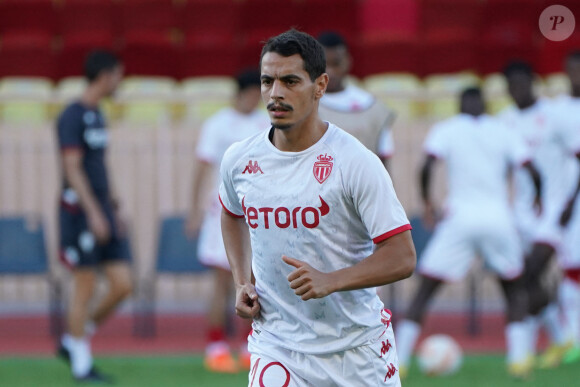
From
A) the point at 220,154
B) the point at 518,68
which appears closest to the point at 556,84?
the point at 518,68

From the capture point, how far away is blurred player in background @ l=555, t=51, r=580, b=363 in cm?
939

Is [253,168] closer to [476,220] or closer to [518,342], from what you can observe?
[476,220]

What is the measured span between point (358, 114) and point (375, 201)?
2.99 meters

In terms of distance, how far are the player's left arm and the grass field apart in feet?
14.6

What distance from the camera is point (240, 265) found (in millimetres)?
4480

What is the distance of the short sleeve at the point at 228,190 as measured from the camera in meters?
4.33

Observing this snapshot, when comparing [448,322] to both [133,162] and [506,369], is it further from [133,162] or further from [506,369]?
[133,162]

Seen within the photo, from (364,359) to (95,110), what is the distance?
4990 millimetres

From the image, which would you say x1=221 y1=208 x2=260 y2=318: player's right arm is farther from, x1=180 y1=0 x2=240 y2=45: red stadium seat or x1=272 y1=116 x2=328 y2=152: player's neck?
x1=180 y1=0 x2=240 y2=45: red stadium seat

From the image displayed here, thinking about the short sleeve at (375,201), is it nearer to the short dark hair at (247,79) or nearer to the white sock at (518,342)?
the white sock at (518,342)

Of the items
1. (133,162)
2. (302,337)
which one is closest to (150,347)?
(133,162)

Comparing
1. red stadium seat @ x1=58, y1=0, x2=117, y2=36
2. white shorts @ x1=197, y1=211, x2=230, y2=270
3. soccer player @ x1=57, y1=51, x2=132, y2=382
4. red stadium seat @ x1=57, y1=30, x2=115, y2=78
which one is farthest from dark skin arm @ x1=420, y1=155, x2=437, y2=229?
red stadium seat @ x1=58, y1=0, x2=117, y2=36

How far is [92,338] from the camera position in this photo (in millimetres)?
10945

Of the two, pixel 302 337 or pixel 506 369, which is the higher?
pixel 302 337
